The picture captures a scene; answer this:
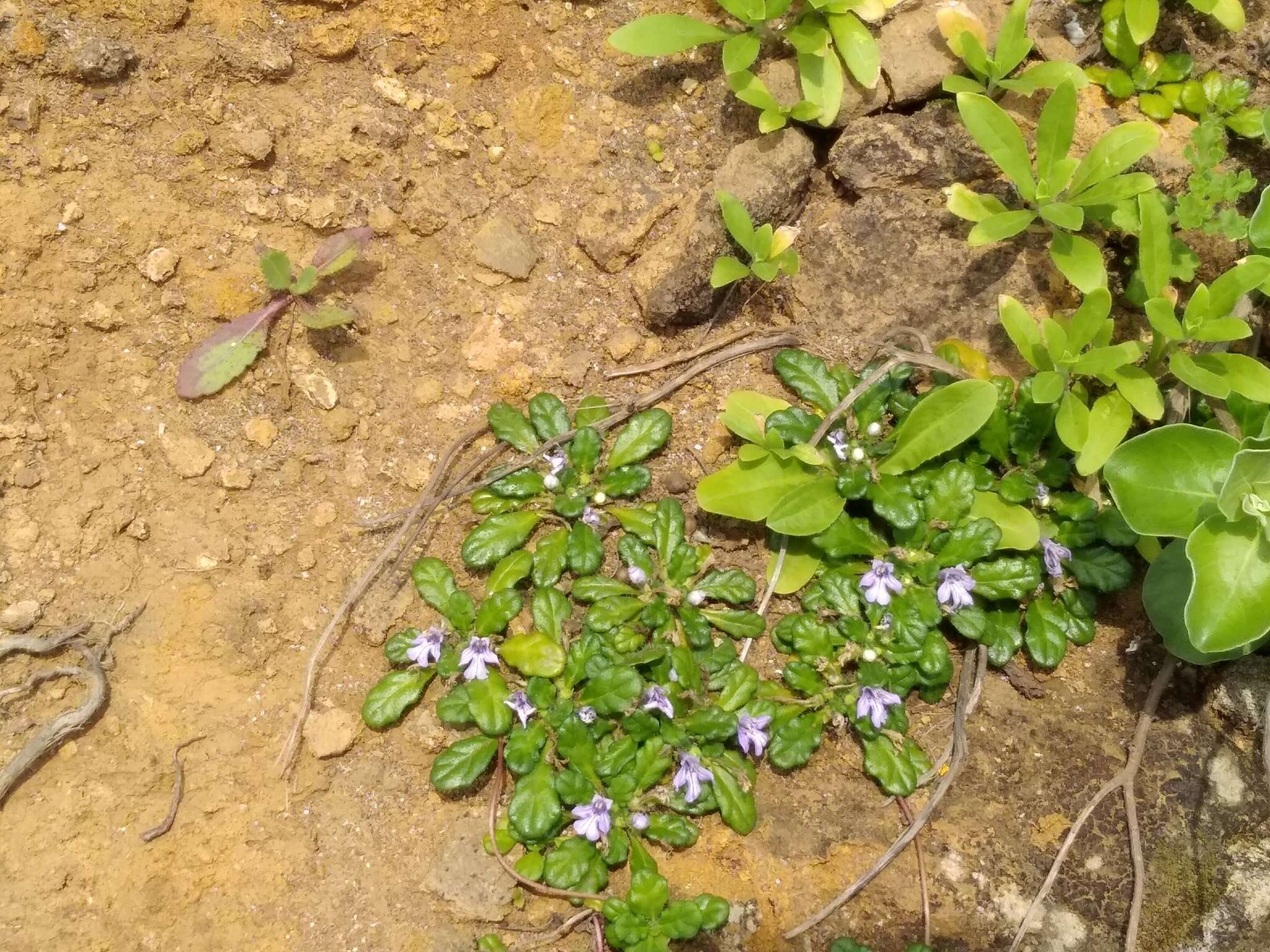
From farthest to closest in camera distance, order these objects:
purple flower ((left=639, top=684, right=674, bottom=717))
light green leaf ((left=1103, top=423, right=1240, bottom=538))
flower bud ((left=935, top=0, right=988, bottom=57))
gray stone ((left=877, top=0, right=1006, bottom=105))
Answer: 1. gray stone ((left=877, top=0, right=1006, bottom=105))
2. flower bud ((left=935, top=0, right=988, bottom=57))
3. purple flower ((left=639, top=684, right=674, bottom=717))
4. light green leaf ((left=1103, top=423, right=1240, bottom=538))

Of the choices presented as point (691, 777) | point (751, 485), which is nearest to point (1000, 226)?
point (751, 485)

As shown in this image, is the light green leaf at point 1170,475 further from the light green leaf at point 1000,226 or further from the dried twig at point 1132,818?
the light green leaf at point 1000,226

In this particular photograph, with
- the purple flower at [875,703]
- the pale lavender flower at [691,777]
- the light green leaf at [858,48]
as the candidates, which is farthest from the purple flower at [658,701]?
the light green leaf at [858,48]

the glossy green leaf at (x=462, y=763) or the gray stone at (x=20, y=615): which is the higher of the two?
the gray stone at (x=20, y=615)

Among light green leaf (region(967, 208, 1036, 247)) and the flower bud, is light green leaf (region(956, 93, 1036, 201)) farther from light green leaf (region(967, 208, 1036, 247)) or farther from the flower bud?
the flower bud

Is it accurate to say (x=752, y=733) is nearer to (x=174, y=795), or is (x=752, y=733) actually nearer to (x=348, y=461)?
(x=348, y=461)

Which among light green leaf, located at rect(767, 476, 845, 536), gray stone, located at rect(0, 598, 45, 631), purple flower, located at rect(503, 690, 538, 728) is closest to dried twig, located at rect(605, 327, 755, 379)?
light green leaf, located at rect(767, 476, 845, 536)

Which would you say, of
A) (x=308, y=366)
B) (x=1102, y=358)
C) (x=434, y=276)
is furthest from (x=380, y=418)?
(x=1102, y=358)
